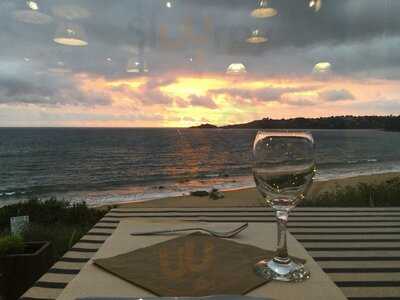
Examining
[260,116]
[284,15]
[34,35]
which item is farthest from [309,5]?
[34,35]

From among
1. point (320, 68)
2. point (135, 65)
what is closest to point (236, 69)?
point (320, 68)

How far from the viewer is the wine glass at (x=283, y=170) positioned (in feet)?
2.33

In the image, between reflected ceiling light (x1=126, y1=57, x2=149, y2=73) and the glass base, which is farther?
reflected ceiling light (x1=126, y1=57, x2=149, y2=73)

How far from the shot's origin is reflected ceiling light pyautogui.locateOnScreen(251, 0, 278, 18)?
17.1 ft

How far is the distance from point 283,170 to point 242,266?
0.70ft

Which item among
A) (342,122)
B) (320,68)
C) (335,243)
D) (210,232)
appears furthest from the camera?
(342,122)

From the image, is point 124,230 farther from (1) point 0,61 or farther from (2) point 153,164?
(2) point 153,164

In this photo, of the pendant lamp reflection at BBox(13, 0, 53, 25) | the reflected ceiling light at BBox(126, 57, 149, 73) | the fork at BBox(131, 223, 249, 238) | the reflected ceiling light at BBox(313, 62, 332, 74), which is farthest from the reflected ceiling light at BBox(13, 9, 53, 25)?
the fork at BBox(131, 223, 249, 238)

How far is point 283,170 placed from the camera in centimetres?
71

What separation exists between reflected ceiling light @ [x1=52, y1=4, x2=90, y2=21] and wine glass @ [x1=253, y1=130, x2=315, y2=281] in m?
6.01

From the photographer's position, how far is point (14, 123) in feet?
39.1

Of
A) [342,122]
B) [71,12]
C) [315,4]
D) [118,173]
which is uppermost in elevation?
[71,12]

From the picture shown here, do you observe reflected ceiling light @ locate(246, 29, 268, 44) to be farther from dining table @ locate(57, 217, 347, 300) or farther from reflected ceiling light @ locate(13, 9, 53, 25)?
dining table @ locate(57, 217, 347, 300)

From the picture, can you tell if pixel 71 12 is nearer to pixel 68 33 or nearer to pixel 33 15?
pixel 68 33
